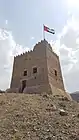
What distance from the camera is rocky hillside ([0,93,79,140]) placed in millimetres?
8684

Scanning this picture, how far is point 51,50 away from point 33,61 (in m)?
3.15

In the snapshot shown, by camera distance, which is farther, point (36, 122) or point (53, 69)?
point (53, 69)

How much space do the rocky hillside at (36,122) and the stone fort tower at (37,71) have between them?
8537mm

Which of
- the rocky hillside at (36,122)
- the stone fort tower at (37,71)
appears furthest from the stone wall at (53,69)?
the rocky hillside at (36,122)

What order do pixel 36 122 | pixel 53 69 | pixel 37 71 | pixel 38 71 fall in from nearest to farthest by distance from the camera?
pixel 36 122
pixel 38 71
pixel 37 71
pixel 53 69

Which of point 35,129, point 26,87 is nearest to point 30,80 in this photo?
point 26,87

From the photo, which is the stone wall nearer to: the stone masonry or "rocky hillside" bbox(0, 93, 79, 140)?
the stone masonry

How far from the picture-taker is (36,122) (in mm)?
10133

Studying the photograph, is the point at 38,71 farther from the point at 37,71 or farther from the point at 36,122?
the point at 36,122

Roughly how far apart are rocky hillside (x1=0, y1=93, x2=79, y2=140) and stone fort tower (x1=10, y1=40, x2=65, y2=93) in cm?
854

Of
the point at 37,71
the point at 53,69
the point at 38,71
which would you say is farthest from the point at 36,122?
the point at 53,69

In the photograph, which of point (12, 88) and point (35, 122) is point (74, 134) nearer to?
point (35, 122)

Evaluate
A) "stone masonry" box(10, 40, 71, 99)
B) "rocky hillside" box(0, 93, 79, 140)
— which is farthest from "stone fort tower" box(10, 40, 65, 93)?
"rocky hillside" box(0, 93, 79, 140)

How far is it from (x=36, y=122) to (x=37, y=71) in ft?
44.7
